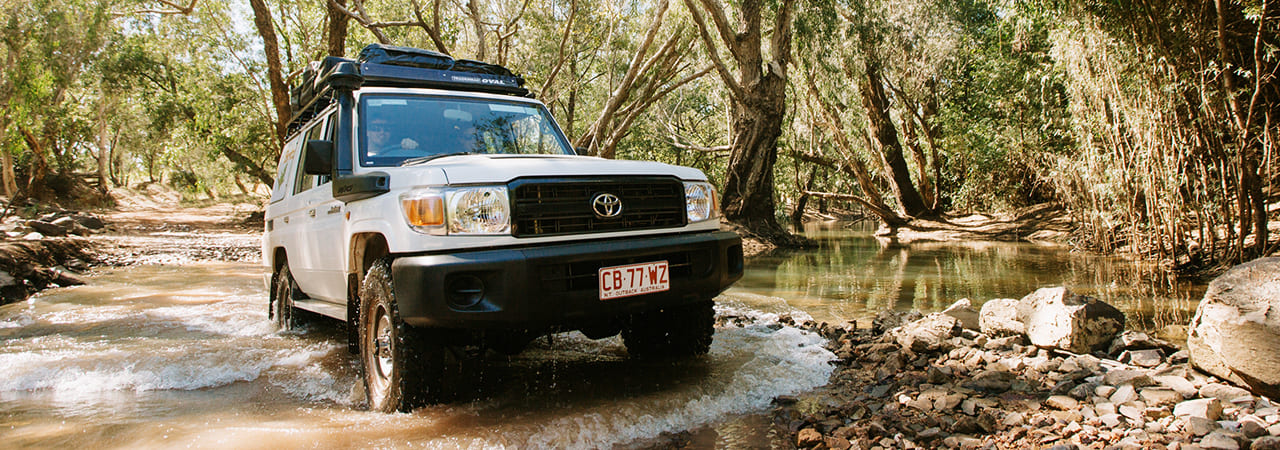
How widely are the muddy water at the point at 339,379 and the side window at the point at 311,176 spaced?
4.25 feet

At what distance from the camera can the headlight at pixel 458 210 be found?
129 inches

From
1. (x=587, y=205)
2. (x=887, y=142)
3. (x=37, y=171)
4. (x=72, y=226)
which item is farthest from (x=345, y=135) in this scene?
(x=37, y=171)

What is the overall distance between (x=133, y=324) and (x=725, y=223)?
1046cm

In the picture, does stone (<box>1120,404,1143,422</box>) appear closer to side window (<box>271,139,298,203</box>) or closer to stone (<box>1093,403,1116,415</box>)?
stone (<box>1093,403,1116,415</box>)

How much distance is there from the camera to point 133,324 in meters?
6.78

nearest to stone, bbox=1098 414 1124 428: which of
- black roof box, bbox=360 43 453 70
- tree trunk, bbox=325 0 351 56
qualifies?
black roof box, bbox=360 43 453 70

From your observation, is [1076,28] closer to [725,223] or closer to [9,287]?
[725,223]

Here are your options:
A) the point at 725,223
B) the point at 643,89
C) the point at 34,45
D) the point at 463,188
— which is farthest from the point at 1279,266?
the point at 34,45

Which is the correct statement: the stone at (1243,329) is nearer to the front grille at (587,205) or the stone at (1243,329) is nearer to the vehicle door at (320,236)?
the front grille at (587,205)

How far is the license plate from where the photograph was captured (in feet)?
11.3

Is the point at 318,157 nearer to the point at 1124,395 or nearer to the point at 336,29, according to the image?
the point at 1124,395

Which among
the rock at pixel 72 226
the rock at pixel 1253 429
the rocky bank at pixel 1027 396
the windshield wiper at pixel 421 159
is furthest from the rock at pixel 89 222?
the rock at pixel 1253 429

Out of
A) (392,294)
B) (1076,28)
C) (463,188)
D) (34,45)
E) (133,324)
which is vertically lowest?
(133,324)

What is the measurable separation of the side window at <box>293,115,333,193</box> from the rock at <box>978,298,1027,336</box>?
189 inches
